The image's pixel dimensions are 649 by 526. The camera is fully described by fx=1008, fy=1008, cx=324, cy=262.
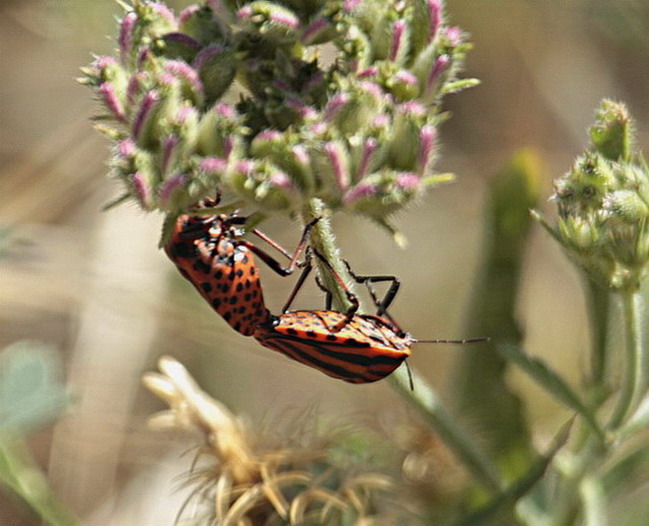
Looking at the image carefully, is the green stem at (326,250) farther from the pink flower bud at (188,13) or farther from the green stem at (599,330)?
the green stem at (599,330)

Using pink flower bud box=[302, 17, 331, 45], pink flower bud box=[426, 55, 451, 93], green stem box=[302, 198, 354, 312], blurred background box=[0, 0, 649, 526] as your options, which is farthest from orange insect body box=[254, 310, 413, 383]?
blurred background box=[0, 0, 649, 526]

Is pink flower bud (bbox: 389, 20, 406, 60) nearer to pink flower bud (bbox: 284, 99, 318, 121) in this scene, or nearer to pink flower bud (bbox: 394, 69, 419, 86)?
pink flower bud (bbox: 394, 69, 419, 86)

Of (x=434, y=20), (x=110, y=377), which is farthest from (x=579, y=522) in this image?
(x=110, y=377)

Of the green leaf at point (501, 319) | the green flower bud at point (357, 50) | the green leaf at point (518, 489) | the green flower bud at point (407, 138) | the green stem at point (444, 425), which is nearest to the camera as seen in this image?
the green flower bud at point (407, 138)

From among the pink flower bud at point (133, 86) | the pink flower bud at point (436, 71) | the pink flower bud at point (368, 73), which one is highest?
the pink flower bud at point (436, 71)

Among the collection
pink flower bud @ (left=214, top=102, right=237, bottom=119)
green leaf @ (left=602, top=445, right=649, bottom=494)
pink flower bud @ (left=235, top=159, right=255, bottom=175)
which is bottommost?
green leaf @ (left=602, top=445, right=649, bottom=494)

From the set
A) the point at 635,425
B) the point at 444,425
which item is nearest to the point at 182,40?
the point at 444,425

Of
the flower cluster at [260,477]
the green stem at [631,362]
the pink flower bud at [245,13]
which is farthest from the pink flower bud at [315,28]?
the flower cluster at [260,477]
